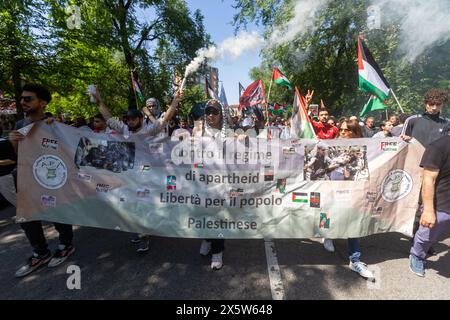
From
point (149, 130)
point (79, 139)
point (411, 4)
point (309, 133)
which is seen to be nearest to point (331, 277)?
point (309, 133)

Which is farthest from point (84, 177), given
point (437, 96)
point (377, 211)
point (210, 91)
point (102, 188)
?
point (210, 91)

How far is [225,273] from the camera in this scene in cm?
314

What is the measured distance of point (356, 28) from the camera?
48.6 ft

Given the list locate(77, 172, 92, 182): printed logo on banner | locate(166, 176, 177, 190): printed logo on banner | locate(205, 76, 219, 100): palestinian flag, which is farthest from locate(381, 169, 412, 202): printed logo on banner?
locate(205, 76, 219, 100): palestinian flag

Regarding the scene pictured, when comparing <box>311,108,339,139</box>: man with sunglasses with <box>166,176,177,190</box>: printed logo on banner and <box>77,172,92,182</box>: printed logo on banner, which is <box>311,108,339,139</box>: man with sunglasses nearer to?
<box>166,176,177,190</box>: printed logo on banner

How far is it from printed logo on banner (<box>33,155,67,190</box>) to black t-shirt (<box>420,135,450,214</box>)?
4107 mm

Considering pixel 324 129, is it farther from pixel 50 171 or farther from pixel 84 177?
pixel 50 171

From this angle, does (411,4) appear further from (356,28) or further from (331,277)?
(331,277)

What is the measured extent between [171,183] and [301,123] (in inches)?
86.2

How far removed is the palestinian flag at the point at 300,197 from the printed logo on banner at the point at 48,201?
2882mm

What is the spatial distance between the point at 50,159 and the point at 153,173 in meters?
1.23

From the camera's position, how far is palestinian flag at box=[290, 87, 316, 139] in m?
4.08

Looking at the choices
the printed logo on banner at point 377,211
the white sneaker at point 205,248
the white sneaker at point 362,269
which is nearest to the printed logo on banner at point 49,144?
the white sneaker at point 205,248
